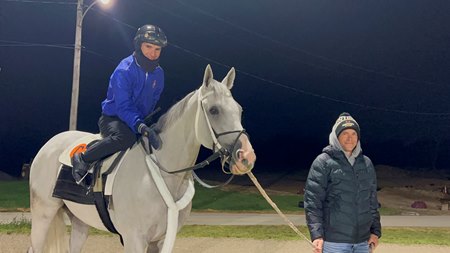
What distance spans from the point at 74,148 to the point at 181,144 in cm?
130

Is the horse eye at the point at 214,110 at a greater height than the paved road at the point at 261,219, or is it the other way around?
the horse eye at the point at 214,110

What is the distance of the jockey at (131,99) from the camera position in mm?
3289

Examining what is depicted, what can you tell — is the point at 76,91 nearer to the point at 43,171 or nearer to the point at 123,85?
the point at 43,171

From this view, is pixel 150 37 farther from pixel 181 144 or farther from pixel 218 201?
pixel 218 201

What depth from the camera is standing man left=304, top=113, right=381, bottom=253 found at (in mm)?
3188

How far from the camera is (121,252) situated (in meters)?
6.73

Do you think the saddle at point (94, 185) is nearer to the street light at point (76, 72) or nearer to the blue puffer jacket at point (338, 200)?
the blue puffer jacket at point (338, 200)

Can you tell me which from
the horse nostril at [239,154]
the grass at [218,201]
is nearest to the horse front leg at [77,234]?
the horse nostril at [239,154]

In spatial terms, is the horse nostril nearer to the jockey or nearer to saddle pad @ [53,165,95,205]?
the jockey

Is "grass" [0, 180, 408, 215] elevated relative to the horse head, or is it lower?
lower

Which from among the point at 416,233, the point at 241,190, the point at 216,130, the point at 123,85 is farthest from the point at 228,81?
the point at 241,190

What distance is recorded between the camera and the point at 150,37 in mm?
3402

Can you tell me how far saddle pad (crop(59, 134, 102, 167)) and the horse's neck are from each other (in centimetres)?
85

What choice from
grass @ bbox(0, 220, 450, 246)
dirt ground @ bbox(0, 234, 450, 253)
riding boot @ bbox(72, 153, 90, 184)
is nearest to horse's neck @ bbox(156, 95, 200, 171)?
riding boot @ bbox(72, 153, 90, 184)
